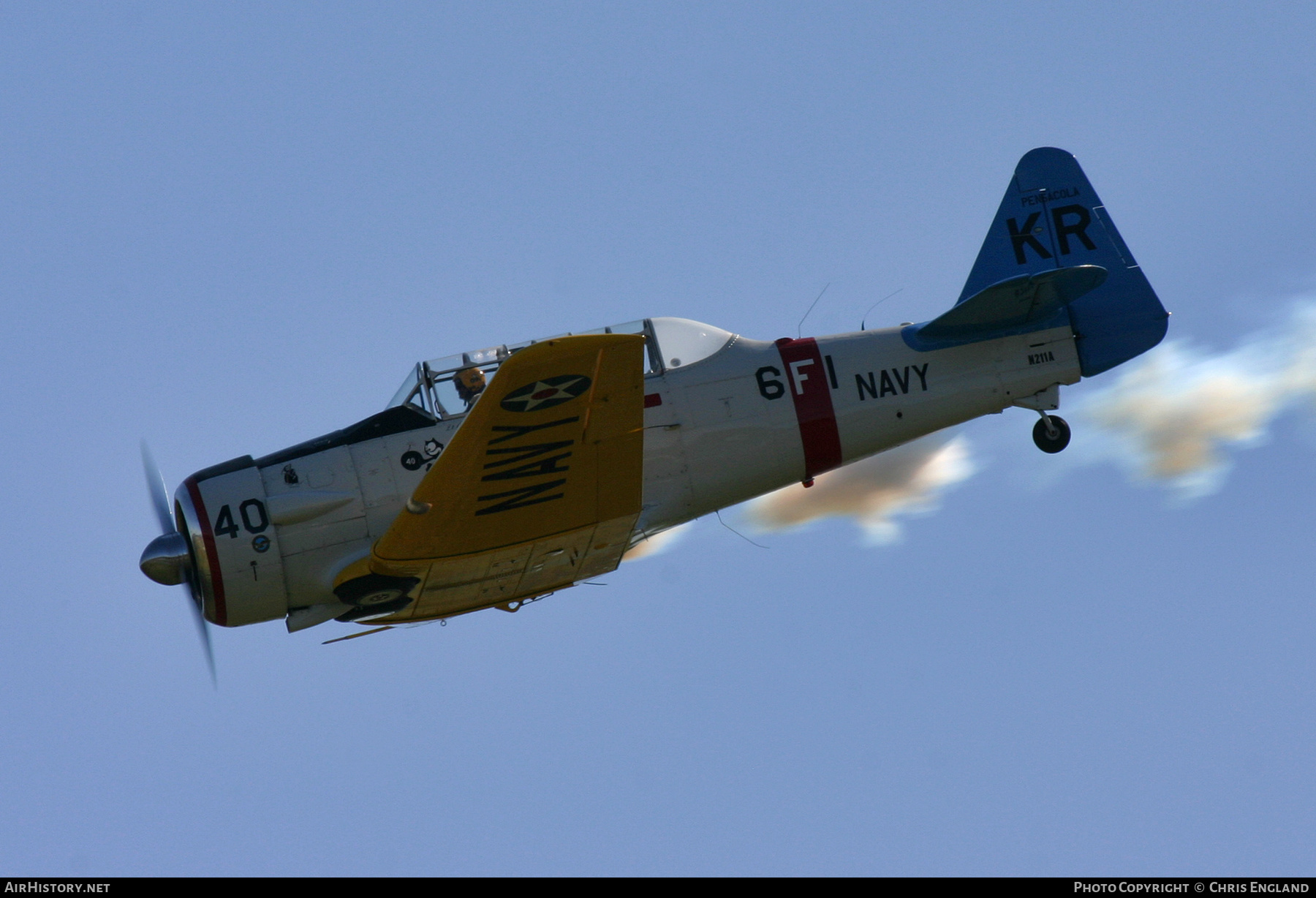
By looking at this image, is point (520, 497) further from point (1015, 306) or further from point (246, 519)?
point (1015, 306)

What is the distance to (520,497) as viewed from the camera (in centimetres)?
1004

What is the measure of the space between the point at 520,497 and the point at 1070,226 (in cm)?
633

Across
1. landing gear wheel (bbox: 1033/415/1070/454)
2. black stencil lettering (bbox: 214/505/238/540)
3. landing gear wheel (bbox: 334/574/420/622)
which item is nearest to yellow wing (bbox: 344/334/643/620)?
landing gear wheel (bbox: 334/574/420/622)

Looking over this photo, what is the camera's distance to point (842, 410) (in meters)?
12.0

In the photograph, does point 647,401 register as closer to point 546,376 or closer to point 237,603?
point 546,376

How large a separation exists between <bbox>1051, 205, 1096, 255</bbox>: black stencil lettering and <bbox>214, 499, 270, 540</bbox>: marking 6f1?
7755mm

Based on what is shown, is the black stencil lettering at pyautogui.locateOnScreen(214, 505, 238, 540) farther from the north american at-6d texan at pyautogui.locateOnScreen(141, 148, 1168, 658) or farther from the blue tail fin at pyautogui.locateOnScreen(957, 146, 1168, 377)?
the blue tail fin at pyautogui.locateOnScreen(957, 146, 1168, 377)

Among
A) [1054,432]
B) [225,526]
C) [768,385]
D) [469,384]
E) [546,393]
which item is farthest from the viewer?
[1054,432]

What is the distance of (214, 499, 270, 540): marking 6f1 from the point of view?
10789 millimetres

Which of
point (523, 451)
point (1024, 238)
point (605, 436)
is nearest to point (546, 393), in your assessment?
point (523, 451)

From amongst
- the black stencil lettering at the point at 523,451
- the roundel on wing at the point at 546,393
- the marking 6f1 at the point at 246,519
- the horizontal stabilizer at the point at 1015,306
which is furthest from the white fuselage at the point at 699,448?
the roundel on wing at the point at 546,393

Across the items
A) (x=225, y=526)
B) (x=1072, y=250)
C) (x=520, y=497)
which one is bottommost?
(x=520, y=497)
